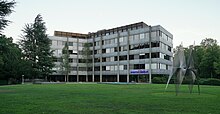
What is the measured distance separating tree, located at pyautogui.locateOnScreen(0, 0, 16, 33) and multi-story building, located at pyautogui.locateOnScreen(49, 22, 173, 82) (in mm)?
52663

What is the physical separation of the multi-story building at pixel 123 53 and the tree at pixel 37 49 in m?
18.6

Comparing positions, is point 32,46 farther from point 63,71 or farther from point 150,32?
point 150,32

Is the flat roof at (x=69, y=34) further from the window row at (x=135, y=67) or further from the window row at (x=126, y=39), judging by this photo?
the window row at (x=135, y=67)

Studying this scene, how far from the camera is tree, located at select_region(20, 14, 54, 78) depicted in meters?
67.7

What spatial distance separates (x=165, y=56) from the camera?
254 feet

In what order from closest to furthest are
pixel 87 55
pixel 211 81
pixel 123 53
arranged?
1. pixel 211 81
2. pixel 123 53
3. pixel 87 55

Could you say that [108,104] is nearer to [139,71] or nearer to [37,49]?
[37,49]

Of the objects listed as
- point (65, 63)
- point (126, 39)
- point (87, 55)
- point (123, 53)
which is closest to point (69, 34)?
point (87, 55)

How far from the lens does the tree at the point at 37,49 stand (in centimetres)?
6769

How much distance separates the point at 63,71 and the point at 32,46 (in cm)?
1944

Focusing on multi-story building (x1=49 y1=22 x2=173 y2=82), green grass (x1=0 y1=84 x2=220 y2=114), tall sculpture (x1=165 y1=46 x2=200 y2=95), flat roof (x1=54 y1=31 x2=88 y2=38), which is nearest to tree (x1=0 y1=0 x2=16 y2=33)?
green grass (x1=0 y1=84 x2=220 y2=114)

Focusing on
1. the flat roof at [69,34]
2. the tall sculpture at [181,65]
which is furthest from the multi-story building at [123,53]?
the tall sculpture at [181,65]

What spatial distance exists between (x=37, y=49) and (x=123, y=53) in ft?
94.1

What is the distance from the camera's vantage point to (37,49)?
68312 mm
